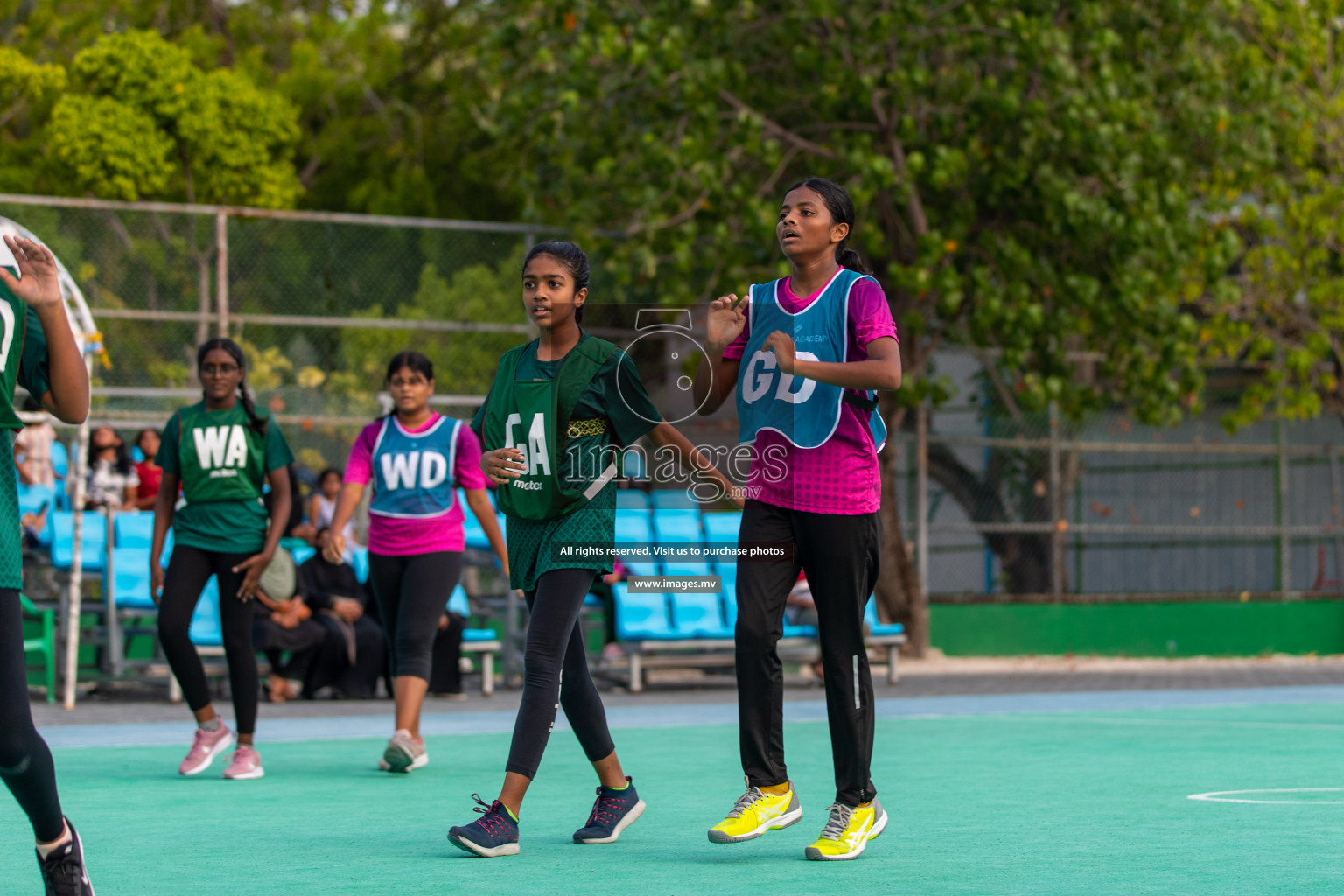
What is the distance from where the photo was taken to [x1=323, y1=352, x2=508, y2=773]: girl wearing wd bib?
770cm

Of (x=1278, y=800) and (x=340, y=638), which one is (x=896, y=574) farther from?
(x=1278, y=800)

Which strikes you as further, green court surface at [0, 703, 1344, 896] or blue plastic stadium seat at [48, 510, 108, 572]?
blue plastic stadium seat at [48, 510, 108, 572]

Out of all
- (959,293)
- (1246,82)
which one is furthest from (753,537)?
(1246,82)

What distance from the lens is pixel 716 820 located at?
6.12 metres

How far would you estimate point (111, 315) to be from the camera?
1509 centimetres

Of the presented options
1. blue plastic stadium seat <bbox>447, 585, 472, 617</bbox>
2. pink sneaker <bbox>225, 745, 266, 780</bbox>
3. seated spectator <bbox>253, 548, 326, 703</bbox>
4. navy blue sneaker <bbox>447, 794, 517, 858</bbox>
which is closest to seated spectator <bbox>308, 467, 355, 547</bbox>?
blue plastic stadium seat <bbox>447, 585, 472, 617</bbox>

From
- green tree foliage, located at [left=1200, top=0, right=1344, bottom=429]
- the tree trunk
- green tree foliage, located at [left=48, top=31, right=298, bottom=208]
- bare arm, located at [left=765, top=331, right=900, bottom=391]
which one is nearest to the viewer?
bare arm, located at [left=765, top=331, right=900, bottom=391]

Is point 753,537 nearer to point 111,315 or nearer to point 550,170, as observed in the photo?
point 111,315

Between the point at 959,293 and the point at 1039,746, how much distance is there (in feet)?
22.8

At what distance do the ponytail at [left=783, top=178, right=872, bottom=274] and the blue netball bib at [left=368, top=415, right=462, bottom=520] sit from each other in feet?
9.95

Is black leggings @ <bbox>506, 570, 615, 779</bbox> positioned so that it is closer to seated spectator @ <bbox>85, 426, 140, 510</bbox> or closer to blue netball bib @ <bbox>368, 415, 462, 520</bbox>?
blue netball bib @ <bbox>368, 415, 462, 520</bbox>

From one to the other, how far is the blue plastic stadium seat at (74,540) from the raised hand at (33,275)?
315 inches

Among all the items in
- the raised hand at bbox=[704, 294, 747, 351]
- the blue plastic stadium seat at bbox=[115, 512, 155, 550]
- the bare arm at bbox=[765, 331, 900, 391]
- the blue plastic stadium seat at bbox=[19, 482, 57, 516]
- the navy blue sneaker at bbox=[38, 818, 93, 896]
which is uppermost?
the raised hand at bbox=[704, 294, 747, 351]

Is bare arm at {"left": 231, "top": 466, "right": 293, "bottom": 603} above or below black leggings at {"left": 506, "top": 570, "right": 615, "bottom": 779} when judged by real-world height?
above
